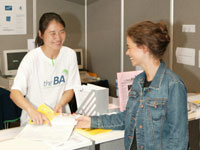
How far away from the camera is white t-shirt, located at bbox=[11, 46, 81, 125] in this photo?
214 centimetres

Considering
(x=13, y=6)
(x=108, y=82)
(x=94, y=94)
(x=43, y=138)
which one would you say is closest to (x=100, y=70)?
(x=108, y=82)

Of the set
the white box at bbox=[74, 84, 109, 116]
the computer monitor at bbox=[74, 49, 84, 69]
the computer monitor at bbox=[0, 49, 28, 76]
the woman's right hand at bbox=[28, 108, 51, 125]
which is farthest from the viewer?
the computer monitor at bbox=[74, 49, 84, 69]

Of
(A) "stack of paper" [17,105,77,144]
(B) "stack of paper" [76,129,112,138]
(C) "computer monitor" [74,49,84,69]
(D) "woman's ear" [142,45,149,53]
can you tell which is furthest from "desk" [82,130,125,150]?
(C) "computer monitor" [74,49,84,69]

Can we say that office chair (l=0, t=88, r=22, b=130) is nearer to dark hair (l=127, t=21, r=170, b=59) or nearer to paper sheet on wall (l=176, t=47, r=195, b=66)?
paper sheet on wall (l=176, t=47, r=195, b=66)

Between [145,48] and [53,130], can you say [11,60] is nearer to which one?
[53,130]

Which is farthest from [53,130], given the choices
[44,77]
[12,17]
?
[12,17]

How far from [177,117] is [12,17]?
3.50m

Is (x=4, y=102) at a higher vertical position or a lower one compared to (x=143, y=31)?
lower

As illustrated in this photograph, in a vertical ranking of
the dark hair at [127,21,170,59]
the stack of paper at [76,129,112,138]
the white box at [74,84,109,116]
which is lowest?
the stack of paper at [76,129,112,138]

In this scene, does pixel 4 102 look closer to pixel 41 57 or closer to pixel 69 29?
pixel 41 57

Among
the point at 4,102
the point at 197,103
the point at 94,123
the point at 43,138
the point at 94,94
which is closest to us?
the point at 43,138

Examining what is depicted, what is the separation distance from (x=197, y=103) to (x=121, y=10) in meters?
2.13

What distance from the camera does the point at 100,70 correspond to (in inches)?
187

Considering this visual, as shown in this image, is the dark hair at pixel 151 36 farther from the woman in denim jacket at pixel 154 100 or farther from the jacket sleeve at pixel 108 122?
the jacket sleeve at pixel 108 122
